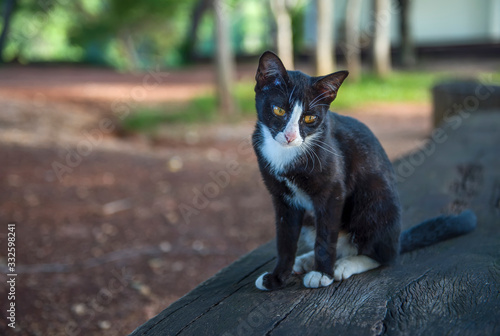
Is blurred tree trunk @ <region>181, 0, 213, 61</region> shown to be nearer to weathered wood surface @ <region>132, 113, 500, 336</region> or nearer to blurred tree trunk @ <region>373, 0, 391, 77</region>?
blurred tree trunk @ <region>373, 0, 391, 77</region>

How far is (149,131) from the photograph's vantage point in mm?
9641

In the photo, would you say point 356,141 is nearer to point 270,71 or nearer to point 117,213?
point 270,71

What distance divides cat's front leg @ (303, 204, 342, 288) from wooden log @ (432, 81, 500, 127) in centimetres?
328

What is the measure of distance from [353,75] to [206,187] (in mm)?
8769

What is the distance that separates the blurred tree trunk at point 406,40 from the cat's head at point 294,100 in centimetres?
1623

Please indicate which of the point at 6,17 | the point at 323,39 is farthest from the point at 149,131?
the point at 6,17

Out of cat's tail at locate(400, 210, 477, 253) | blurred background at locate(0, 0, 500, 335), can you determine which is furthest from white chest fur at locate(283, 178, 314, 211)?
blurred background at locate(0, 0, 500, 335)

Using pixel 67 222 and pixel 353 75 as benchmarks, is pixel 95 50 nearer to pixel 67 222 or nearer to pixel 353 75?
pixel 353 75

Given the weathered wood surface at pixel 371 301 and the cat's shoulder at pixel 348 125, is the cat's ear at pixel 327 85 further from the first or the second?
the weathered wood surface at pixel 371 301

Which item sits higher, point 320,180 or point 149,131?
point 320,180

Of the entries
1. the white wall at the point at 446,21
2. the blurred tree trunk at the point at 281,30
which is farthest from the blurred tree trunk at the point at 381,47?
the white wall at the point at 446,21

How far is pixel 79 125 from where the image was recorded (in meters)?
9.48

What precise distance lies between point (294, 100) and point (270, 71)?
142mm

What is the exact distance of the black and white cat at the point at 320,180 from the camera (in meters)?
1.91
